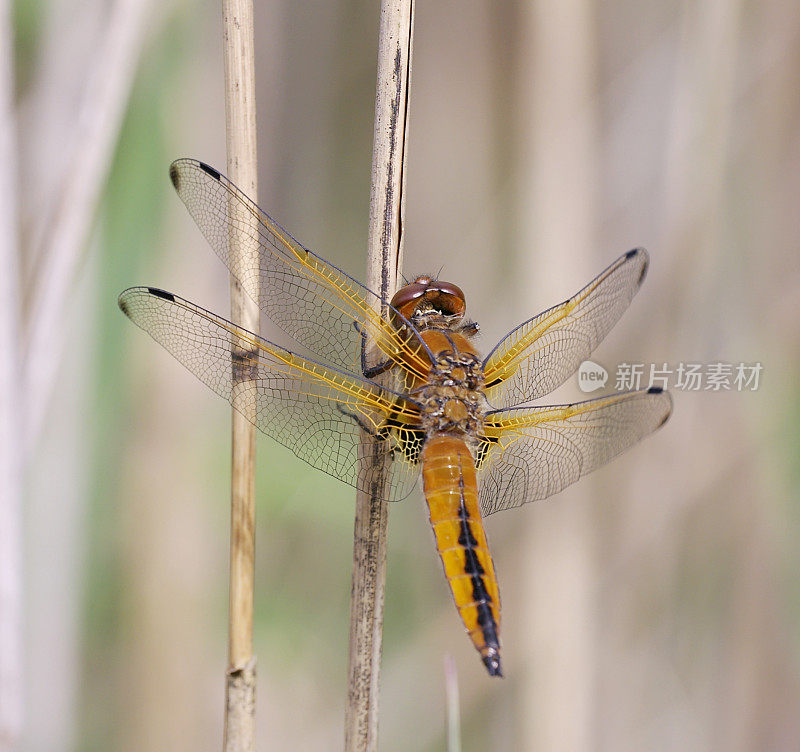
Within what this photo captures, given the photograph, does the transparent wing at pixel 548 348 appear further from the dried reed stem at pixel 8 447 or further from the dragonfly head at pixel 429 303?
the dried reed stem at pixel 8 447

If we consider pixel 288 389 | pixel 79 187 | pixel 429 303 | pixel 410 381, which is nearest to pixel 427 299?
pixel 429 303

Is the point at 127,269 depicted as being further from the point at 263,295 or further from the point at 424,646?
the point at 424,646

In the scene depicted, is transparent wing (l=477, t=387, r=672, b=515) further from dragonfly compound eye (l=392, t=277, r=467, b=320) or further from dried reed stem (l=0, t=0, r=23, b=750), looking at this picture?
dried reed stem (l=0, t=0, r=23, b=750)

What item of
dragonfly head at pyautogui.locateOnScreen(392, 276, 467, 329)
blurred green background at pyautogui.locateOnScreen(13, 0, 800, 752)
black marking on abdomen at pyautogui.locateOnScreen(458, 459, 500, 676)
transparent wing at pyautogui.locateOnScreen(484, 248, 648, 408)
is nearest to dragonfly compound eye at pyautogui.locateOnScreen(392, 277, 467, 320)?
dragonfly head at pyautogui.locateOnScreen(392, 276, 467, 329)

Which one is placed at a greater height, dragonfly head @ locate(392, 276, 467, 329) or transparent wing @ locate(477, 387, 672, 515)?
dragonfly head @ locate(392, 276, 467, 329)

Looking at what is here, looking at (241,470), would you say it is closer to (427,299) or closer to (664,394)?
(427,299)

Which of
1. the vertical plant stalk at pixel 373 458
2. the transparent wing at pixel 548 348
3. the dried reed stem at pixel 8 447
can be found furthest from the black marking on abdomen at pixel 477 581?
the dried reed stem at pixel 8 447
